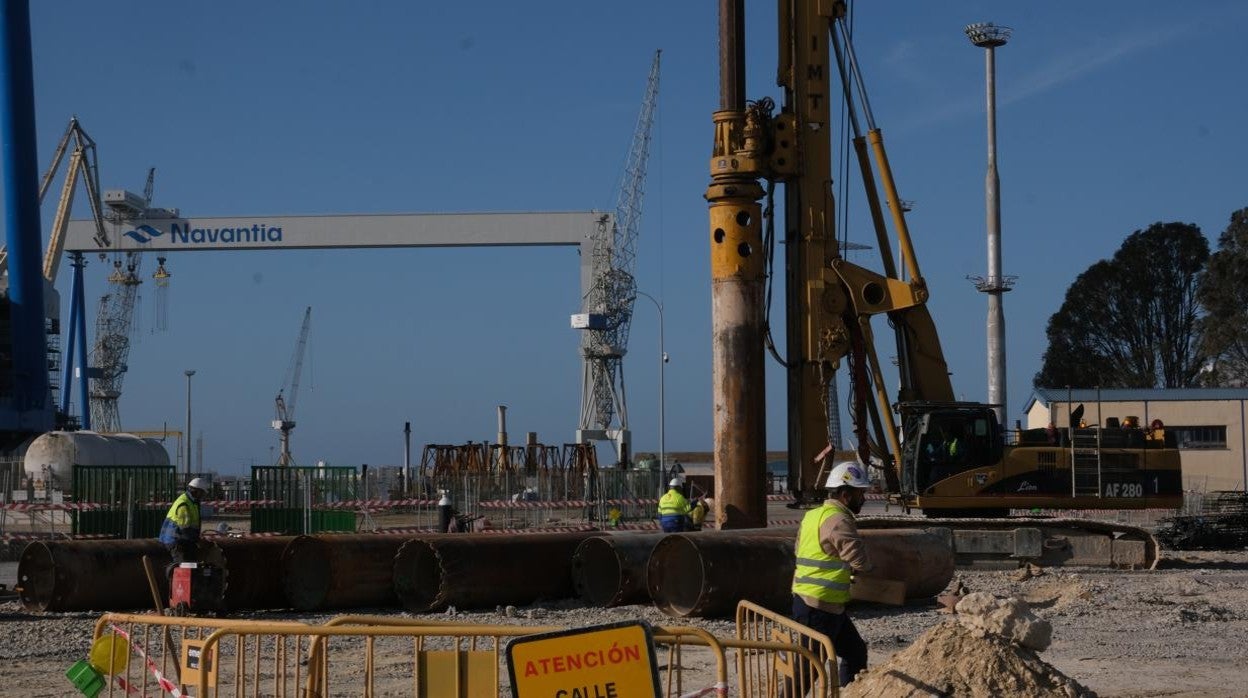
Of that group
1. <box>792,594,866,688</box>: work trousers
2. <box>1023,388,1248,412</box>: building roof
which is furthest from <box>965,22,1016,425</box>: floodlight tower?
<box>792,594,866,688</box>: work trousers

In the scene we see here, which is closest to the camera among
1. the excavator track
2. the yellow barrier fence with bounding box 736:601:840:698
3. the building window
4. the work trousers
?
the yellow barrier fence with bounding box 736:601:840:698

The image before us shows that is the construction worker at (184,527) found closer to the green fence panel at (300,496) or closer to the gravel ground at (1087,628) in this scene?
the gravel ground at (1087,628)

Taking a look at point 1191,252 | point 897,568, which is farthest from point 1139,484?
point 1191,252

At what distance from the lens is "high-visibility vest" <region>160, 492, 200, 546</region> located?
15656 mm

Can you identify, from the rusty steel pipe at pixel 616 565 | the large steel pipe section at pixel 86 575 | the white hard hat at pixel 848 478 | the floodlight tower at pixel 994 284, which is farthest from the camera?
the floodlight tower at pixel 994 284

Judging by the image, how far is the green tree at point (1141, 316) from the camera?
2908 inches

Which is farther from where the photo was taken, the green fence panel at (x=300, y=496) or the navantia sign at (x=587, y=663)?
the green fence panel at (x=300, y=496)

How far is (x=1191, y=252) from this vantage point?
7394 cm

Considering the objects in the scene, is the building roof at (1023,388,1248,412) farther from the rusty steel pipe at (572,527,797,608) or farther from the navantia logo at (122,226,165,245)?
the navantia logo at (122,226,165,245)

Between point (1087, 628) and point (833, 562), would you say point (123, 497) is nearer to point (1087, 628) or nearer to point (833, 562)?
point (1087, 628)

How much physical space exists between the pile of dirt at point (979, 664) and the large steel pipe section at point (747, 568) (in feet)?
21.1

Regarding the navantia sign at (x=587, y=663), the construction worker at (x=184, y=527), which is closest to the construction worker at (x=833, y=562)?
the navantia sign at (x=587, y=663)

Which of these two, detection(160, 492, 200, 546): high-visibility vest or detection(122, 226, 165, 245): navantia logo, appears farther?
detection(122, 226, 165, 245): navantia logo

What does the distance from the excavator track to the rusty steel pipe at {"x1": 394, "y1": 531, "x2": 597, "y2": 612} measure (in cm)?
582
